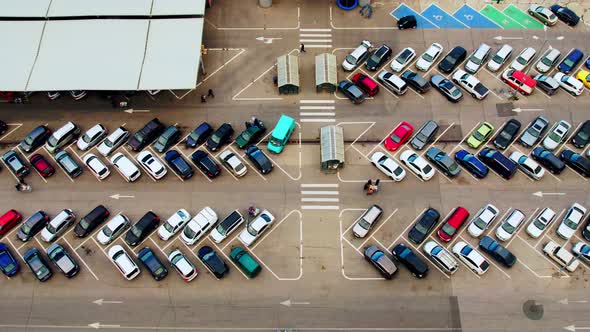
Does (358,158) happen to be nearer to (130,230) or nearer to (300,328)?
(300,328)

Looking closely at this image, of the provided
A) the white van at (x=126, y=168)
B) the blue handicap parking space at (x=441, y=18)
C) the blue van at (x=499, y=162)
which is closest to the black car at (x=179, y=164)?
the white van at (x=126, y=168)

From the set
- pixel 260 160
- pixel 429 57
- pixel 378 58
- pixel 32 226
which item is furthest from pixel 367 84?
pixel 32 226

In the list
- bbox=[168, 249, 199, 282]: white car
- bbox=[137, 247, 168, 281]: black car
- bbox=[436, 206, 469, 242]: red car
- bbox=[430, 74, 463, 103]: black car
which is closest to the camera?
bbox=[168, 249, 199, 282]: white car

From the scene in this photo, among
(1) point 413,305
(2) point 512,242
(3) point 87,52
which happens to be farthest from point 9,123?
(2) point 512,242

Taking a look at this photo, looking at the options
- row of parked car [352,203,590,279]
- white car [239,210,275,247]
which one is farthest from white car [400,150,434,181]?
white car [239,210,275,247]

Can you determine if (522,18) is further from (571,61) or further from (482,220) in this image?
(482,220)

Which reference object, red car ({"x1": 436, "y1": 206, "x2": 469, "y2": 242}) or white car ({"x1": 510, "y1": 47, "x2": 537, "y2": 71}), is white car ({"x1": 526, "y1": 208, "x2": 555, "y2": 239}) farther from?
white car ({"x1": 510, "y1": 47, "x2": 537, "y2": 71})

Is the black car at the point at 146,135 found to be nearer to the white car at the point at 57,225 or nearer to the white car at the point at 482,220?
the white car at the point at 57,225
